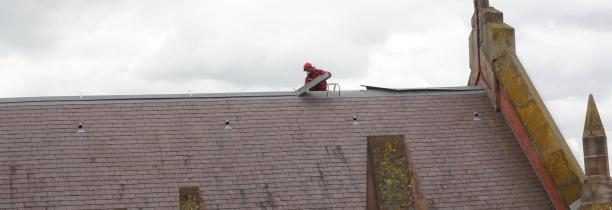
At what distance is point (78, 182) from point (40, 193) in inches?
41.4

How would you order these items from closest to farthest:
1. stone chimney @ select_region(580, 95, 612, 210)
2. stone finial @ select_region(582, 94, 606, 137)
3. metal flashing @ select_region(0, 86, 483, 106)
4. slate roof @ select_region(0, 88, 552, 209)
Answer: stone chimney @ select_region(580, 95, 612, 210), stone finial @ select_region(582, 94, 606, 137), slate roof @ select_region(0, 88, 552, 209), metal flashing @ select_region(0, 86, 483, 106)

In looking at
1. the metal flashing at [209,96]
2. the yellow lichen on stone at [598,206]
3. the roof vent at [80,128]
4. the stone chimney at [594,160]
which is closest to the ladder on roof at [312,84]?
the metal flashing at [209,96]

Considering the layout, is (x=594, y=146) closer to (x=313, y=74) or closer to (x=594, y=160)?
(x=594, y=160)

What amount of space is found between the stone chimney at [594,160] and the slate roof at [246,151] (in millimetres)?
2411

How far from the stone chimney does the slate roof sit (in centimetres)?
241

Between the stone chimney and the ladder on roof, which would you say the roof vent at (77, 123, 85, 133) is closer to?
the ladder on roof

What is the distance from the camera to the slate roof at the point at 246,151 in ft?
102

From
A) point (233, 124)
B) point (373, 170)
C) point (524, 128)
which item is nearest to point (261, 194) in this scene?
point (233, 124)

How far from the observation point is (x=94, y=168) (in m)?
31.5

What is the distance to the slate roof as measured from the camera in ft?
102

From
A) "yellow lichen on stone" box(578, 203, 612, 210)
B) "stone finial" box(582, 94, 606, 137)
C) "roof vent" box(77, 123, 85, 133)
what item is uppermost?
"roof vent" box(77, 123, 85, 133)

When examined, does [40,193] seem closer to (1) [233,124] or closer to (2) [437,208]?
(1) [233,124]

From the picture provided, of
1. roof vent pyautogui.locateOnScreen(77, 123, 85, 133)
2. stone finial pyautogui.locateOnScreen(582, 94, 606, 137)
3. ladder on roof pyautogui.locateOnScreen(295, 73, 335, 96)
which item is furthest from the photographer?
ladder on roof pyautogui.locateOnScreen(295, 73, 335, 96)

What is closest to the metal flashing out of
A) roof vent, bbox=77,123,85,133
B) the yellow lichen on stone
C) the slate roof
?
the slate roof
